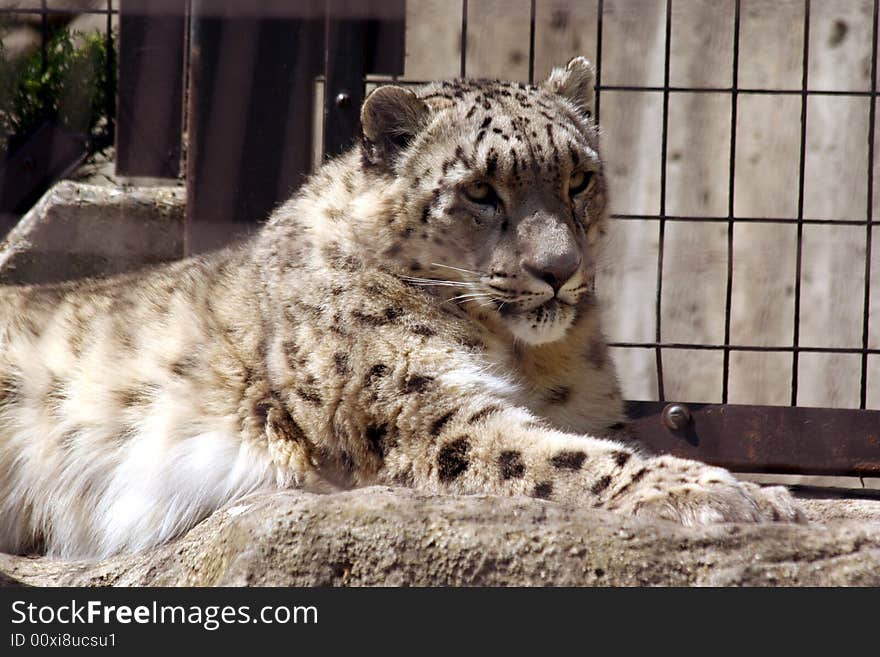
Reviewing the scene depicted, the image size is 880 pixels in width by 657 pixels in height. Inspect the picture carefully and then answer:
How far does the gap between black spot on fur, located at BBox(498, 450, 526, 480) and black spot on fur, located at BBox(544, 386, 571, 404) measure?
40 cm

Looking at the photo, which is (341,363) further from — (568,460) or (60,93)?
(60,93)

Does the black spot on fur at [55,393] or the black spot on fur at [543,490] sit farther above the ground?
the black spot on fur at [55,393]

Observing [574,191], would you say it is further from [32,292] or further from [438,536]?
[32,292]

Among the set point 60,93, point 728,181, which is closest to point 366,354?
point 60,93

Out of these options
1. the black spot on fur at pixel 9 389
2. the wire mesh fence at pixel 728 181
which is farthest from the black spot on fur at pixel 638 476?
the wire mesh fence at pixel 728 181

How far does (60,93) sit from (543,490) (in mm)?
2559

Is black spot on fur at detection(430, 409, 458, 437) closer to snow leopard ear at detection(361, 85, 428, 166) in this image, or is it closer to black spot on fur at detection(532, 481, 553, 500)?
black spot on fur at detection(532, 481, 553, 500)

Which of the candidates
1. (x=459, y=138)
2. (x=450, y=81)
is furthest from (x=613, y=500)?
(x=450, y=81)

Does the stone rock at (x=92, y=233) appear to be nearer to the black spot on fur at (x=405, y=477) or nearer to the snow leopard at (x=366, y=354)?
the snow leopard at (x=366, y=354)

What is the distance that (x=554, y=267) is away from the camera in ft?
7.94

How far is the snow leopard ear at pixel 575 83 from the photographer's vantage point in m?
2.92

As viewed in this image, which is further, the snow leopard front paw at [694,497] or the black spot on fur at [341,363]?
the black spot on fur at [341,363]

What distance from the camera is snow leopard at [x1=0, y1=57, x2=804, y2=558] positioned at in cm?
241

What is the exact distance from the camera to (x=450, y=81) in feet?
9.41
